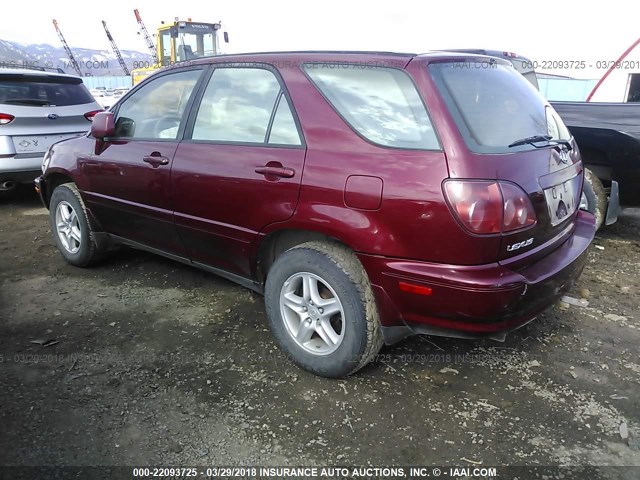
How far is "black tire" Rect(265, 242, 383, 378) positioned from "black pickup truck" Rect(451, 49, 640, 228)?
8.05 ft

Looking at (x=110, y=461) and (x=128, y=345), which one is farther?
(x=128, y=345)

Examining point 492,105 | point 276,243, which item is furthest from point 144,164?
point 492,105

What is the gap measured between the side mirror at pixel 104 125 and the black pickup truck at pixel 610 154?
3567 millimetres

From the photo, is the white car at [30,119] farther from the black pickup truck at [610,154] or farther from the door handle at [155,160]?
the black pickup truck at [610,154]

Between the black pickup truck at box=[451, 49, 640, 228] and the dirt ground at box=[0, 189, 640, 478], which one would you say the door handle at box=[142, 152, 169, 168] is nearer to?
the dirt ground at box=[0, 189, 640, 478]

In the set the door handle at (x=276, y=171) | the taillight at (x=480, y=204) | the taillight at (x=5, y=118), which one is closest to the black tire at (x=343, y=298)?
the door handle at (x=276, y=171)

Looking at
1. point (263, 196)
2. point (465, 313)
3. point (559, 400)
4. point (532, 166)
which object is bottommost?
point (559, 400)

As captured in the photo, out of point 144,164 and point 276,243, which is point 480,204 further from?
point 144,164

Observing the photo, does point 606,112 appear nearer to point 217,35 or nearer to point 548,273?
point 548,273

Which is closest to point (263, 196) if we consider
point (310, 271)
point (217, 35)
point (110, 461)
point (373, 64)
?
point (310, 271)

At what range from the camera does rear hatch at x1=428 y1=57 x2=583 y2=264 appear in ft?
7.10

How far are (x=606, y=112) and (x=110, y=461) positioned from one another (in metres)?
5.29

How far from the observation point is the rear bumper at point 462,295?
7.15 ft

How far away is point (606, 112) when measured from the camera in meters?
5.11
